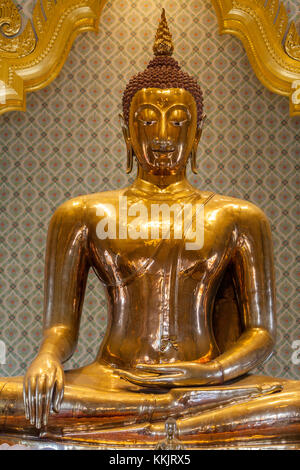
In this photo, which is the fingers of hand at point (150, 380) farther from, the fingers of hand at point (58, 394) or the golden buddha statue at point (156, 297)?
the fingers of hand at point (58, 394)

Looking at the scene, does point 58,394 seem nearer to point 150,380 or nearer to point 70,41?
point 150,380

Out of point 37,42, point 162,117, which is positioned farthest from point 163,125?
point 37,42

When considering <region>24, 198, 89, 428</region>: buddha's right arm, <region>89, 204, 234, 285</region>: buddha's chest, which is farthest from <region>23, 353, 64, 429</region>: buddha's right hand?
<region>89, 204, 234, 285</region>: buddha's chest

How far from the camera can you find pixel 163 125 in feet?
10.3

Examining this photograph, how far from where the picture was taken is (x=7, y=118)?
4246mm

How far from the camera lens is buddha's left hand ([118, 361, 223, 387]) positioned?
272 cm

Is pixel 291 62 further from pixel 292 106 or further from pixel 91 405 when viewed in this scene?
pixel 91 405

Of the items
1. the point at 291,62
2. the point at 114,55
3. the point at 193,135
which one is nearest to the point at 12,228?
the point at 114,55

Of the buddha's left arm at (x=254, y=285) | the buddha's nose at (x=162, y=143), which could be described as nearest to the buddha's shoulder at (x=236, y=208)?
the buddha's left arm at (x=254, y=285)

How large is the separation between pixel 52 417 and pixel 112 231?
0.84 m

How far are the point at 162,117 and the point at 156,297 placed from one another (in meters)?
0.68

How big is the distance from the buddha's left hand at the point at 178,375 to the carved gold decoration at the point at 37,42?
184 cm

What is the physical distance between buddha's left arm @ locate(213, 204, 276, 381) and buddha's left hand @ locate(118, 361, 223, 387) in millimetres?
136

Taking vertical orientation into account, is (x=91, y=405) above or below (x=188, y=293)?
below
